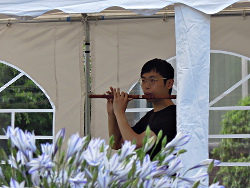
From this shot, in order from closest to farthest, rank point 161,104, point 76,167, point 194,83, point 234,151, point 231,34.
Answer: point 76,167 < point 194,83 < point 161,104 < point 231,34 < point 234,151

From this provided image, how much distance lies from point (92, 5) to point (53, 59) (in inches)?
74.3

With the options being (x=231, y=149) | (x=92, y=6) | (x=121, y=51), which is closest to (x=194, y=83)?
(x=92, y=6)

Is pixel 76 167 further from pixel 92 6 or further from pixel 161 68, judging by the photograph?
pixel 161 68

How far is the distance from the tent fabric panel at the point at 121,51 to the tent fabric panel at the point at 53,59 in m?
0.14

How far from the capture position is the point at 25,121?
5695mm

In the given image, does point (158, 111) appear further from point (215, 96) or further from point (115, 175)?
point (115, 175)

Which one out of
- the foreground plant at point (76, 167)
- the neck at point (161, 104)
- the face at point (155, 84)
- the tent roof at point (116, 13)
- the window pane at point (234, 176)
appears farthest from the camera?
the window pane at point (234, 176)

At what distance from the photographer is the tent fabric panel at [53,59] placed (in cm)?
542

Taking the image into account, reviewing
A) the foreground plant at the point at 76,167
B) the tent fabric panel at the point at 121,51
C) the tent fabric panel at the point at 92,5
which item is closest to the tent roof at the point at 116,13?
the tent fabric panel at the point at 121,51

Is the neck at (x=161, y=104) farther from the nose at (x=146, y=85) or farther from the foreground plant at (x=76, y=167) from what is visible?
the foreground plant at (x=76, y=167)

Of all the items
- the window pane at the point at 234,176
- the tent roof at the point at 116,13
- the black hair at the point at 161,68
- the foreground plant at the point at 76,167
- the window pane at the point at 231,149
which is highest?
the tent roof at the point at 116,13

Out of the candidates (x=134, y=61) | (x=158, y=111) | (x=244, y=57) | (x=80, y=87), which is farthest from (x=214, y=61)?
(x=158, y=111)

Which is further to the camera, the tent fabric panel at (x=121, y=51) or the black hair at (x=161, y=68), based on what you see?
the tent fabric panel at (x=121, y=51)

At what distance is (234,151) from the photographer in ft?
17.7
